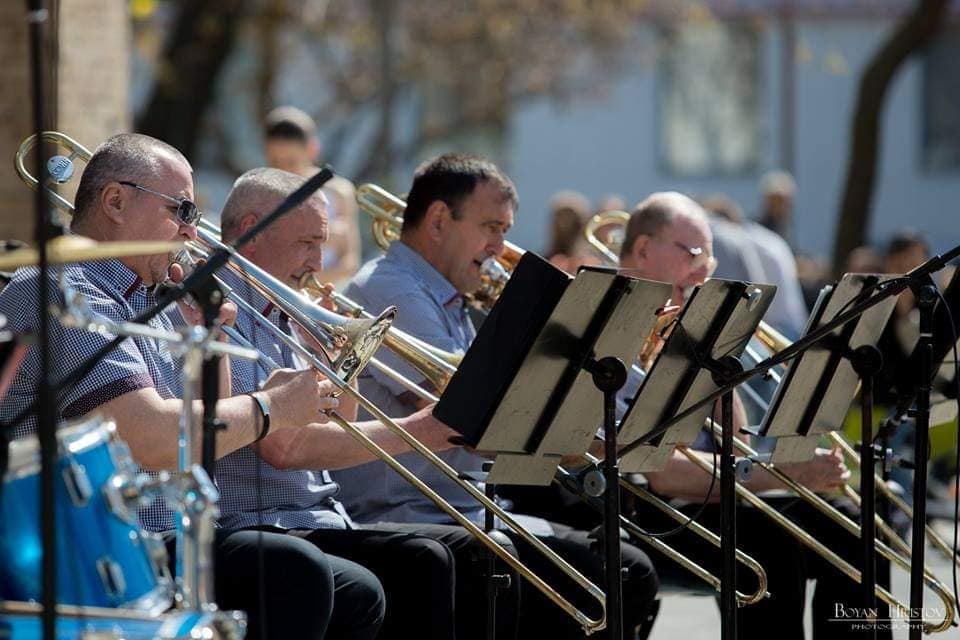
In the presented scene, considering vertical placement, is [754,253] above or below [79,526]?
above

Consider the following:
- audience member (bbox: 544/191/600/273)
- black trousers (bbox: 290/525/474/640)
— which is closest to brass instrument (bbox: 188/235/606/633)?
black trousers (bbox: 290/525/474/640)

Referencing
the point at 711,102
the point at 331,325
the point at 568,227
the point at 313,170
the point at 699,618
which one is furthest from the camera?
the point at 711,102

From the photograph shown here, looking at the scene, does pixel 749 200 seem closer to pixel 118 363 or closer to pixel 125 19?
pixel 125 19

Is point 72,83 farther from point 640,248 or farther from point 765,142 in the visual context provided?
point 765,142

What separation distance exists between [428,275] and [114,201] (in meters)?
1.34

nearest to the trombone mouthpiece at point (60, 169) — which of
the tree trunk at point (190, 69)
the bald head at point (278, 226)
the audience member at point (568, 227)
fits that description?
the bald head at point (278, 226)

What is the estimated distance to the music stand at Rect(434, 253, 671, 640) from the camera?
12.0 feet

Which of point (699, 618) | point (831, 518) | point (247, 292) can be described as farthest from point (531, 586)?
point (699, 618)

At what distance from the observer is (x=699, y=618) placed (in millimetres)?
6523

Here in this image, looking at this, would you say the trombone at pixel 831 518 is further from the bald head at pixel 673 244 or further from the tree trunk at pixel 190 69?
the tree trunk at pixel 190 69

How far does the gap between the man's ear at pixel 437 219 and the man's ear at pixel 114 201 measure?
54.6 inches

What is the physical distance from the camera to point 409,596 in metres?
4.04

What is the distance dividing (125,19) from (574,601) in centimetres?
514

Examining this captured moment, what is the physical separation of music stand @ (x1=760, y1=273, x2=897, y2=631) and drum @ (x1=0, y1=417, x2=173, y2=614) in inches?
82.3
